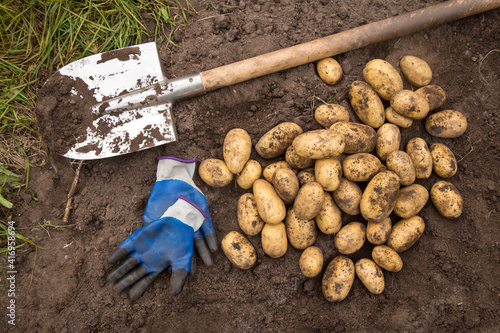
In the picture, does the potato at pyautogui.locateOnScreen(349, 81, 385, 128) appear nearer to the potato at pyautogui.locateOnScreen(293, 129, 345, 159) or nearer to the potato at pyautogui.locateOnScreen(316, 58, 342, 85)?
the potato at pyautogui.locateOnScreen(316, 58, 342, 85)

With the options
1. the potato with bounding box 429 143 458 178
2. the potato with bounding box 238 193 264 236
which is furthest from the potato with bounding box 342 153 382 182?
the potato with bounding box 238 193 264 236

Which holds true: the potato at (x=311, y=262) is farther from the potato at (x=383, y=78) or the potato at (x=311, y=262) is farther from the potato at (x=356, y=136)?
the potato at (x=383, y=78)

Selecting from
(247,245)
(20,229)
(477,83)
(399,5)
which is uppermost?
(399,5)

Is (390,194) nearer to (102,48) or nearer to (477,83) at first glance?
(477,83)

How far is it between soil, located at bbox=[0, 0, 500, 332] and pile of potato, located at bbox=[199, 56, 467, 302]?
124 millimetres

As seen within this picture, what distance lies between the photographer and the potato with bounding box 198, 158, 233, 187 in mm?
2258

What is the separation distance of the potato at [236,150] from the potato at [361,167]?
70 cm

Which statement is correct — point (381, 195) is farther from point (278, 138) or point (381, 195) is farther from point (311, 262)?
point (278, 138)

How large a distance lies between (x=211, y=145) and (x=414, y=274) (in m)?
1.75

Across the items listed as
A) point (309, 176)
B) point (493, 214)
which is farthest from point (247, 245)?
point (493, 214)

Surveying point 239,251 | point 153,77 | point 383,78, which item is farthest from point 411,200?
point 153,77

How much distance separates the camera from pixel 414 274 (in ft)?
7.22

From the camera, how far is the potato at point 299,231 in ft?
7.02

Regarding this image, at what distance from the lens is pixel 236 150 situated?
7.24ft
